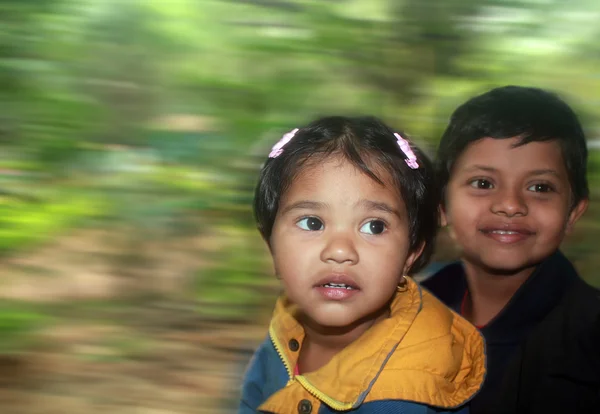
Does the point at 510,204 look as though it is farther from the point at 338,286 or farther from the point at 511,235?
the point at 338,286

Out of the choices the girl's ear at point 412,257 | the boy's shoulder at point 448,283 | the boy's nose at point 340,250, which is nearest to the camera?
the boy's nose at point 340,250

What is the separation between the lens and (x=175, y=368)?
2023mm

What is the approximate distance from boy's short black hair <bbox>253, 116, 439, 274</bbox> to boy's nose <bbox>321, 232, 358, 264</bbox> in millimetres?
99

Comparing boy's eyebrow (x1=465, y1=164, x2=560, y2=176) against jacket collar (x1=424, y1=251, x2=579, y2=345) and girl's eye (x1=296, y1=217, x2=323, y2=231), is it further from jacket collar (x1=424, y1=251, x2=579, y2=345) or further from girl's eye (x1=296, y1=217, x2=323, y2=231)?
girl's eye (x1=296, y1=217, x2=323, y2=231)

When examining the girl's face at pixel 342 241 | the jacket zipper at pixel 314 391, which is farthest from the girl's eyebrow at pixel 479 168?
the jacket zipper at pixel 314 391

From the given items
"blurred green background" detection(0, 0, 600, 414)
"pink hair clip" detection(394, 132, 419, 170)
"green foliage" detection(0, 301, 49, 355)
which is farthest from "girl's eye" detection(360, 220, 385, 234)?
"green foliage" detection(0, 301, 49, 355)

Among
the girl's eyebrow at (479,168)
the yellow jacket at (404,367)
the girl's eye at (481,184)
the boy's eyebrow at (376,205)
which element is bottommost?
the yellow jacket at (404,367)

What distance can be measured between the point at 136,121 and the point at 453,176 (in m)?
0.92

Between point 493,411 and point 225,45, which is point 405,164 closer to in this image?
point 493,411

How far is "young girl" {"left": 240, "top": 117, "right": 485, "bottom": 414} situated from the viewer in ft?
3.83

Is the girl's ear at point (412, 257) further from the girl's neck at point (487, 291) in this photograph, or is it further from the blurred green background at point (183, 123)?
the blurred green background at point (183, 123)

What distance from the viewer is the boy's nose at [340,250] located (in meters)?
1.15

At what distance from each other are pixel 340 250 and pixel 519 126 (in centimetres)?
41

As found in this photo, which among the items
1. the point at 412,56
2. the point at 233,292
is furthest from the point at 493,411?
the point at 412,56
